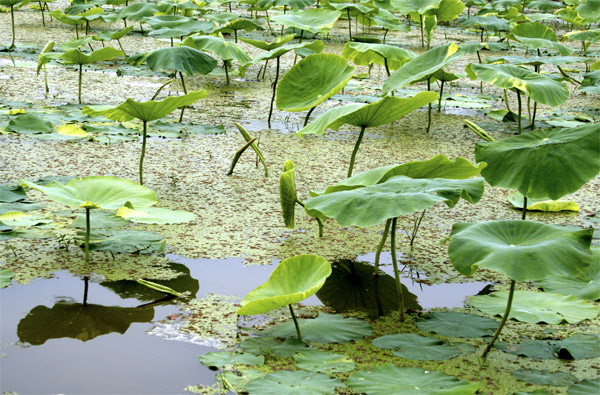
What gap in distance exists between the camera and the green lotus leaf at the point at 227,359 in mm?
1423

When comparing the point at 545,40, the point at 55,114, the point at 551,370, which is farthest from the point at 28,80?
the point at 551,370

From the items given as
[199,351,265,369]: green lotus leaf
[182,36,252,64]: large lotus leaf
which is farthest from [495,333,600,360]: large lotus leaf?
[182,36,252,64]: large lotus leaf

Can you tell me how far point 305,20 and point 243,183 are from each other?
5.97ft

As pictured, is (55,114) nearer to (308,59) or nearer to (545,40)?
(308,59)

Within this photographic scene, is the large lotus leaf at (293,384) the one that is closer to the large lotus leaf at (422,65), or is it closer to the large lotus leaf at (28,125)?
the large lotus leaf at (422,65)

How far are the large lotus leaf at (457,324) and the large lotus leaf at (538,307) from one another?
3cm

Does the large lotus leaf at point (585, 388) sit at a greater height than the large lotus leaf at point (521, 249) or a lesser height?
lesser

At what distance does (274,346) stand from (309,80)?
4.12 feet

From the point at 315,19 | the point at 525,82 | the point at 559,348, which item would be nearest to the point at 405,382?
the point at 559,348

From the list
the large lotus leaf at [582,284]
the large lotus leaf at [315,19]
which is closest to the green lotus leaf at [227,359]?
the large lotus leaf at [582,284]

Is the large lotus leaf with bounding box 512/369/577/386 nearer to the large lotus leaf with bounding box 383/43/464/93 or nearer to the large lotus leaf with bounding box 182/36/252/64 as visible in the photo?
the large lotus leaf with bounding box 383/43/464/93

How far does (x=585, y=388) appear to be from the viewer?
135 cm

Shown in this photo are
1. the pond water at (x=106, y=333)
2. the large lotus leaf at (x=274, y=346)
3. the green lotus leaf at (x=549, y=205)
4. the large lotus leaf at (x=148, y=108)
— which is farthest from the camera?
the green lotus leaf at (x=549, y=205)

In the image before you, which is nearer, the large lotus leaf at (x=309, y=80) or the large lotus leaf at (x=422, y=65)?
the large lotus leaf at (x=422, y=65)
